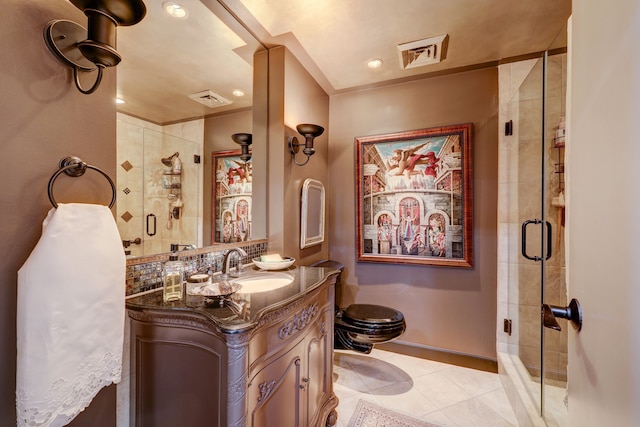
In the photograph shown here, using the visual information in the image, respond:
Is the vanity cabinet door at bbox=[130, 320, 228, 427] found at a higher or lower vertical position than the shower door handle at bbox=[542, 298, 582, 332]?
lower

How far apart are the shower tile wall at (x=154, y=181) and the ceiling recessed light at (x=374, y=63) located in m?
1.44

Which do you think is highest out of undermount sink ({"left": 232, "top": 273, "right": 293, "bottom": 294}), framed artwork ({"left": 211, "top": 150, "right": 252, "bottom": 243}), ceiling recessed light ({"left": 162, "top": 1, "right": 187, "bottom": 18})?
ceiling recessed light ({"left": 162, "top": 1, "right": 187, "bottom": 18})

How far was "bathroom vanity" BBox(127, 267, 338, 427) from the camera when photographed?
0.82m

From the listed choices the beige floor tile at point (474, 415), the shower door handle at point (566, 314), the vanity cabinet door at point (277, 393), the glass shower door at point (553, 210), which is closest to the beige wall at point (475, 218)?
the glass shower door at point (553, 210)

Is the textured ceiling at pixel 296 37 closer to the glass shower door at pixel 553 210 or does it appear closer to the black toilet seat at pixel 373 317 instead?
the glass shower door at pixel 553 210

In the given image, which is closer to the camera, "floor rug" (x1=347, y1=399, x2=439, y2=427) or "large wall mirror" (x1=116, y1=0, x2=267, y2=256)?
"large wall mirror" (x1=116, y1=0, x2=267, y2=256)

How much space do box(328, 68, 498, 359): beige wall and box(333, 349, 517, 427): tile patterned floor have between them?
22 cm

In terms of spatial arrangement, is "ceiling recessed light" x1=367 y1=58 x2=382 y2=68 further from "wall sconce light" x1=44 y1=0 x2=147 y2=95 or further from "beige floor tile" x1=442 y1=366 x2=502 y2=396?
"beige floor tile" x1=442 y1=366 x2=502 y2=396

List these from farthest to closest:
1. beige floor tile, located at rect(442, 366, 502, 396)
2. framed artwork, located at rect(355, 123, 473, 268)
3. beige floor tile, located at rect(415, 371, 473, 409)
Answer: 1. framed artwork, located at rect(355, 123, 473, 268)
2. beige floor tile, located at rect(442, 366, 502, 396)
3. beige floor tile, located at rect(415, 371, 473, 409)

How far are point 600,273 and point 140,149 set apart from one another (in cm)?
149

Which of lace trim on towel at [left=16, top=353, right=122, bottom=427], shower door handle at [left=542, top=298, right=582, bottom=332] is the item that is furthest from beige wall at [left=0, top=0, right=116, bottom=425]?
shower door handle at [left=542, top=298, right=582, bottom=332]

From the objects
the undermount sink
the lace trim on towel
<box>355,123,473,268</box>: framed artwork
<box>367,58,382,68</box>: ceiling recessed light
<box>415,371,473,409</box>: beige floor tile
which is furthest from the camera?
<box>355,123,473,268</box>: framed artwork

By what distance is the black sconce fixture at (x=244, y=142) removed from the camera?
1737 millimetres

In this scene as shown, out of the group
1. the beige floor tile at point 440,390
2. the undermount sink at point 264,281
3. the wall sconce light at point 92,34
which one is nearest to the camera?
the wall sconce light at point 92,34
